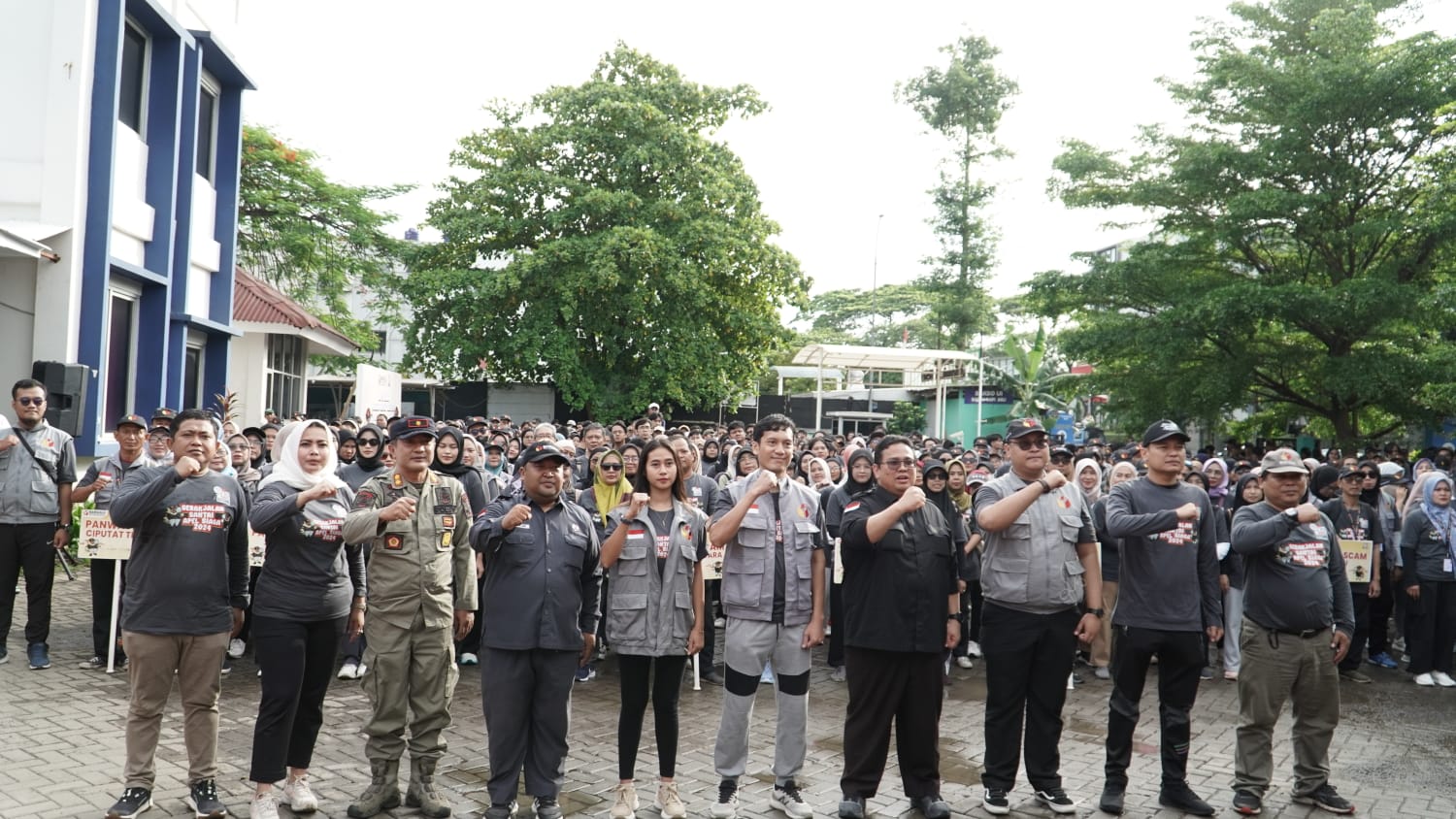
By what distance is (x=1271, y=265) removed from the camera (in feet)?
60.6

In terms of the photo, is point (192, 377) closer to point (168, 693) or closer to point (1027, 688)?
point (168, 693)

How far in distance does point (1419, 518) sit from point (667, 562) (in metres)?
7.83

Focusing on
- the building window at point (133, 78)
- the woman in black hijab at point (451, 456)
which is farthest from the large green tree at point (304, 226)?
the woman in black hijab at point (451, 456)

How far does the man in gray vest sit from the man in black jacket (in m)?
0.25

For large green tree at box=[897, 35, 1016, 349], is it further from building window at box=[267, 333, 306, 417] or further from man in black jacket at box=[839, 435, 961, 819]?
man in black jacket at box=[839, 435, 961, 819]

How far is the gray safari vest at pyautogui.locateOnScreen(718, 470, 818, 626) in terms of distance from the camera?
5508 mm

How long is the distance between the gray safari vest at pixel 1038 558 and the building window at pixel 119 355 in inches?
487

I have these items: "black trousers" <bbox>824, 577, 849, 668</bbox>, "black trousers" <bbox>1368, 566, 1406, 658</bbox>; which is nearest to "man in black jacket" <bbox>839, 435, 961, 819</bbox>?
"black trousers" <bbox>824, 577, 849, 668</bbox>

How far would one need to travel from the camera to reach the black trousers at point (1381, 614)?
10.2m

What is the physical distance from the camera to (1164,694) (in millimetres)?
5785

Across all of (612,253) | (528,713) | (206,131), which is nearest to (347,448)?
(528,713)

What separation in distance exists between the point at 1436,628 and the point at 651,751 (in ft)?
24.7

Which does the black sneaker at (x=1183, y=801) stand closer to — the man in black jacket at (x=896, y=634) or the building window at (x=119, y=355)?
the man in black jacket at (x=896, y=634)

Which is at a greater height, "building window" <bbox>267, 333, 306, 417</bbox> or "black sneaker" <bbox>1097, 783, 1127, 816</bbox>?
"building window" <bbox>267, 333, 306, 417</bbox>
